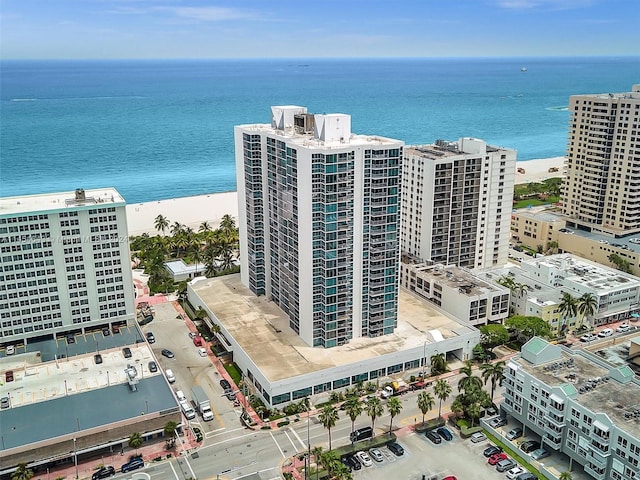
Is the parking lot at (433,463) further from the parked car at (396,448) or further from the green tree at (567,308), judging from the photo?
the green tree at (567,308)

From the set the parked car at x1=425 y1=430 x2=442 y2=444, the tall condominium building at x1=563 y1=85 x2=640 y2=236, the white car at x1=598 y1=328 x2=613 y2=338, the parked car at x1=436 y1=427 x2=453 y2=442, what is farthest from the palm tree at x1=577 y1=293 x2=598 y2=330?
the parked car at x1=425 y1=430 x2=442 y2=444

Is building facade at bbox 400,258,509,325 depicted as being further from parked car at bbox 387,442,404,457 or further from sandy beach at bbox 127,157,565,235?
sandy beach at bbox 127,157,565,235

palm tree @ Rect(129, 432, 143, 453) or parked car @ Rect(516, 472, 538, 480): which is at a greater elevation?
palm tree @ Rect(129, 432, 143, 453)

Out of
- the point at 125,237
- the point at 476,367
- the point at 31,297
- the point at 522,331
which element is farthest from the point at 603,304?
the point at 31,297

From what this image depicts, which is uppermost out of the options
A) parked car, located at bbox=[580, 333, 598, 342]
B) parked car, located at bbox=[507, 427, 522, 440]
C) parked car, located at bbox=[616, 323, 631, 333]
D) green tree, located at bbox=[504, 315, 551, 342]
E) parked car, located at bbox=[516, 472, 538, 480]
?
green tree, located at bbox=[504, 315, 551, 342]

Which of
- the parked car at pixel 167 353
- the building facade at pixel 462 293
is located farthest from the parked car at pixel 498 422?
the parked car at pixel 167 353

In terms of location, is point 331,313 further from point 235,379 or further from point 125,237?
point 125,237
